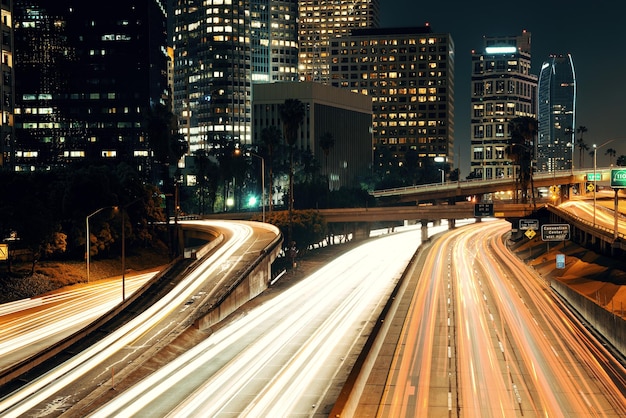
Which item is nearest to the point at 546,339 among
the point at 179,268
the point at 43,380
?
the point at 43,380

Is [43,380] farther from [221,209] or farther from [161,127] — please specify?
[221,209]

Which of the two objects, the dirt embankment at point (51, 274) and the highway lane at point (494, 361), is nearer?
the highway lane at point (494, 361)

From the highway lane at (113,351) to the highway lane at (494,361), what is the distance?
45.3ft

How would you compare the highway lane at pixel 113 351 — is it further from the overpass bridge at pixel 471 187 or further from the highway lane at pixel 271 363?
the overpass bridge at pixel 471 187

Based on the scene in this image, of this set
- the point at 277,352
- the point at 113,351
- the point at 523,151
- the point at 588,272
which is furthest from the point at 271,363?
the point at 523,151

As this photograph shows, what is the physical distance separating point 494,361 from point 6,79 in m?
109

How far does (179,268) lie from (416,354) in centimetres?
3339

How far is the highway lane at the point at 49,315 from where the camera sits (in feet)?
136

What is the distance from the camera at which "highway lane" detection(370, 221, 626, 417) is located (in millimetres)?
28031

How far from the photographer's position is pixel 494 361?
34.9 metres

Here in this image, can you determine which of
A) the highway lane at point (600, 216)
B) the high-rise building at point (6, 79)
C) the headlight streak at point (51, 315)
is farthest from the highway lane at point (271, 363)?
the high-rise building at point (6, 79)

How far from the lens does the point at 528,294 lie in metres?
56.9

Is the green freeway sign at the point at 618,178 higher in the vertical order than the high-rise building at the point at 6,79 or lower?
lower

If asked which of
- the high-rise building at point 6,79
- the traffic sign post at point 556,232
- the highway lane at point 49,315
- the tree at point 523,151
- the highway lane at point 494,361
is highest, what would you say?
the high-rise building at point 6,79
